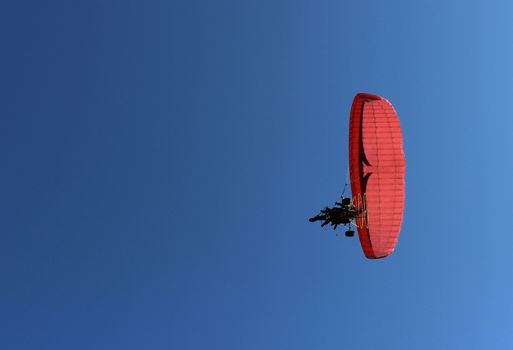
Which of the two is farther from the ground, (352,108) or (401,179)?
(352,108)

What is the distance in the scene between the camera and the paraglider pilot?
80.2 ft

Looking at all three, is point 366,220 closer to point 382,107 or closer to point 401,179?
point 401,179

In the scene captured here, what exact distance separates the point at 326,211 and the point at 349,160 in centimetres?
276

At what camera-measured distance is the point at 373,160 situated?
2412cm

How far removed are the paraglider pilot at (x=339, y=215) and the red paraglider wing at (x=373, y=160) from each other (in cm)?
47

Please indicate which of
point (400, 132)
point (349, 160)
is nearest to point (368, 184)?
point (349, 160)

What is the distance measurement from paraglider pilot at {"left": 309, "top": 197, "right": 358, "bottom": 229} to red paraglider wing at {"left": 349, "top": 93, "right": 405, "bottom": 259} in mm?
466

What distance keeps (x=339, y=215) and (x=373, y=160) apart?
3.14 metres

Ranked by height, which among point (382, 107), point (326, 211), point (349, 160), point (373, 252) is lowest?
point (373, 252)

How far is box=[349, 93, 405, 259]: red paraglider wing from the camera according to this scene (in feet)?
79.2

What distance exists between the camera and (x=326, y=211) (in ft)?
80.3

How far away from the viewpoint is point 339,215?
24.4 meters

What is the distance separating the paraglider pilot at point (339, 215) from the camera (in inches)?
962

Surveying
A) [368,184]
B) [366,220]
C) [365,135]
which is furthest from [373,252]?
[365,135]
